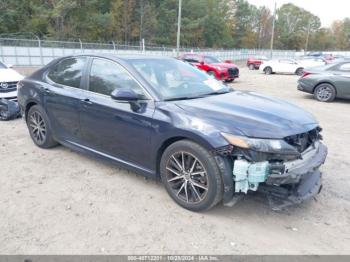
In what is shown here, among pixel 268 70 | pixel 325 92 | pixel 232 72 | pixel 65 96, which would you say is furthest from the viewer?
pixel 268 70

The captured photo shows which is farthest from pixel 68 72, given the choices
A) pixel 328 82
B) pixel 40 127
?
pixel 328 82

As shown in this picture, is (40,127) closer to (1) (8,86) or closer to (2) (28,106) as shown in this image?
(2) (28,106)

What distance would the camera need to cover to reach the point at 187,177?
141 inches

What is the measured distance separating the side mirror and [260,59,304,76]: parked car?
80.1 ft

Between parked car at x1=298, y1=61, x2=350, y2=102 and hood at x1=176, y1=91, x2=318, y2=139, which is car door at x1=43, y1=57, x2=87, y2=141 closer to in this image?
hood at x1=176, y1=91, x2=318, y2=139

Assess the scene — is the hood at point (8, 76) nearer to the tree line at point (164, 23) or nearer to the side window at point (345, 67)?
the side window at point (345, 67)

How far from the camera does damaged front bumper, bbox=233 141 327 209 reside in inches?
124

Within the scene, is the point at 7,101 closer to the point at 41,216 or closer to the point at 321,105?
the point at 41,216

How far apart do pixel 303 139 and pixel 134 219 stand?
2.00 metres

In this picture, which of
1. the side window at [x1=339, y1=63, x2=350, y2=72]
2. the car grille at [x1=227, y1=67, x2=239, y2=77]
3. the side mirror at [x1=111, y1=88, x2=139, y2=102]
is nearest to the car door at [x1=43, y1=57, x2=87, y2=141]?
the side mirror at [x1=111, y1=88, x2=139, y2=102]

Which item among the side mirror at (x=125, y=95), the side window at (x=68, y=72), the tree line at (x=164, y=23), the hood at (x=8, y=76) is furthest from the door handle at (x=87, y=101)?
the tree line at (x=164, y=23)

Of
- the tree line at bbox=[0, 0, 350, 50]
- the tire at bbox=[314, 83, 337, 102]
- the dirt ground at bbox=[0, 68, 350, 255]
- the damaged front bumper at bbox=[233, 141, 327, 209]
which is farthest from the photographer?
the tree line at bbox=[0, 0, 350, 50]

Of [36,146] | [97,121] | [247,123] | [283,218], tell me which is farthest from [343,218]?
[36,146]

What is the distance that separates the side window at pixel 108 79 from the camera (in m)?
3.99
